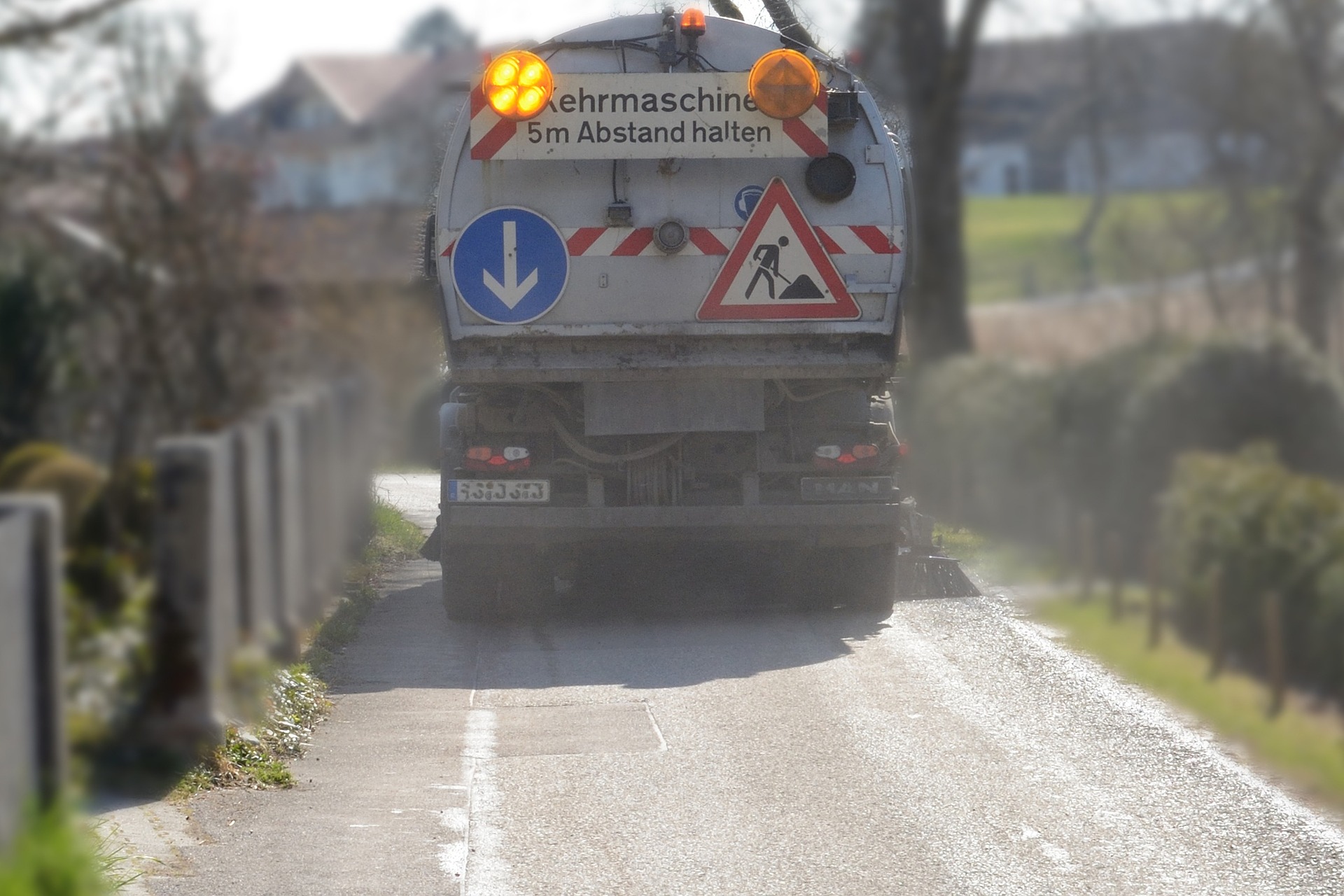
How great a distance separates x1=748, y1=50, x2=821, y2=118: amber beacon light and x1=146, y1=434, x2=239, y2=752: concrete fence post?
1179 mm

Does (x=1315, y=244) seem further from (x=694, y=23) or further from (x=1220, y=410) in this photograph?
(x=694, y=23)

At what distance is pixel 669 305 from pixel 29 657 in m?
4.58

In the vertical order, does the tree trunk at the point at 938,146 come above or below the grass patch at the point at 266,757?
above

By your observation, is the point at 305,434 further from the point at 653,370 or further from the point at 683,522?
the point at 683,522

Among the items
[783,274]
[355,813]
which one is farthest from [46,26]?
[355,813]

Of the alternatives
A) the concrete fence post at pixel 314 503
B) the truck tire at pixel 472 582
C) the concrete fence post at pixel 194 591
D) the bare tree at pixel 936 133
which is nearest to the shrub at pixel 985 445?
the bare tree at pixel 936 133

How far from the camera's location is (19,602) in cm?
80

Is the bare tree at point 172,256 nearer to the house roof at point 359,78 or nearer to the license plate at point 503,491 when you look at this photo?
the house roof at point 359,78

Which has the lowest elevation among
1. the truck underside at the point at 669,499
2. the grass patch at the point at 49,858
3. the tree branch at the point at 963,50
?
the truck underside at the point at 669,499

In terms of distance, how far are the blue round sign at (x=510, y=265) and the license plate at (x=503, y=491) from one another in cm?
633

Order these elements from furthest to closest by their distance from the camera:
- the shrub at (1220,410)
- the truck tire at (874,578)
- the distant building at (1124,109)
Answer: the truck tire at (874,578) < the distant building at (1124,109) < the shrub at (1220,410)

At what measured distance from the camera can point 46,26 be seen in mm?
959

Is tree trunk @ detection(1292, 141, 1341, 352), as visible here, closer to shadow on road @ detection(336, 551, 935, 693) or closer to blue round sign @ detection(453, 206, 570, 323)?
blue round sign @ detection(453, 206, 570, 323)

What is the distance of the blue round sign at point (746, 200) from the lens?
364 cm
